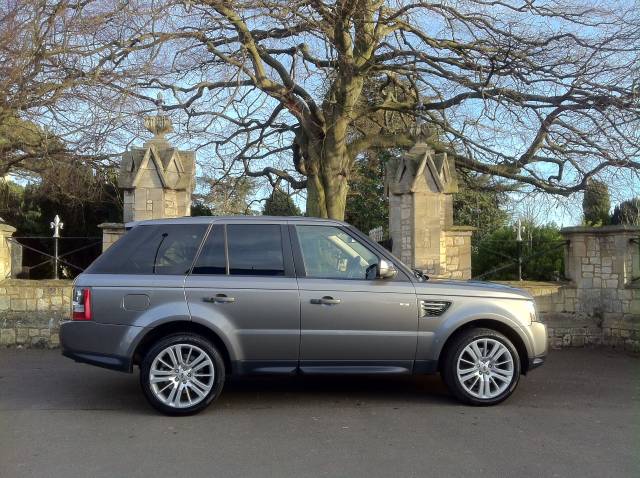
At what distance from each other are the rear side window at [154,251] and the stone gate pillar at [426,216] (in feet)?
16.4

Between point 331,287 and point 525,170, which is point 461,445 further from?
point 525,170

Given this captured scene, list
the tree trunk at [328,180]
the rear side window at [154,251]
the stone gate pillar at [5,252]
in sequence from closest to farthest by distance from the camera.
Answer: the rear side window at [154,251]
the stone gate pillar at [5,252]
the tree trunk at [328,180]

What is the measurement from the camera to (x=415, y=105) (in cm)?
1283

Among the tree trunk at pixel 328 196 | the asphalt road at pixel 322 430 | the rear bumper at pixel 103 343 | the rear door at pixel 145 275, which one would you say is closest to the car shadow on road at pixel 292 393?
the asphalt road at pixel 322 430

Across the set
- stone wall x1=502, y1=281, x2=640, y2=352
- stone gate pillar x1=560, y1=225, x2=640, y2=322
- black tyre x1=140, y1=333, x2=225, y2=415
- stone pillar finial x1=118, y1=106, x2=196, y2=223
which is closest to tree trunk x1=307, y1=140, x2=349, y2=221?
stone pillar finial x1=118, y1=106, x2=196, y2=223

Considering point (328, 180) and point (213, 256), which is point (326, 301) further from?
point (328, 180)

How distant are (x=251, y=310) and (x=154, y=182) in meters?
5.38

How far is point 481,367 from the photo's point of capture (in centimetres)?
621

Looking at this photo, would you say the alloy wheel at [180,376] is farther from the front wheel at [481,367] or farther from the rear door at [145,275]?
the front wheel at [481,367]

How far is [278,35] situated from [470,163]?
15.3 feet

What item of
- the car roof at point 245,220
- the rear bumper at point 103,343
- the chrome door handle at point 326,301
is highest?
the car roof at point 245,220

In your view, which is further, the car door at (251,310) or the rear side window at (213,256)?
the rear side window at (213,256)

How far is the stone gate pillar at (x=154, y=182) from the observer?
10.6 metres

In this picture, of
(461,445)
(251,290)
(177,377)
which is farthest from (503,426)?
(177,377)
